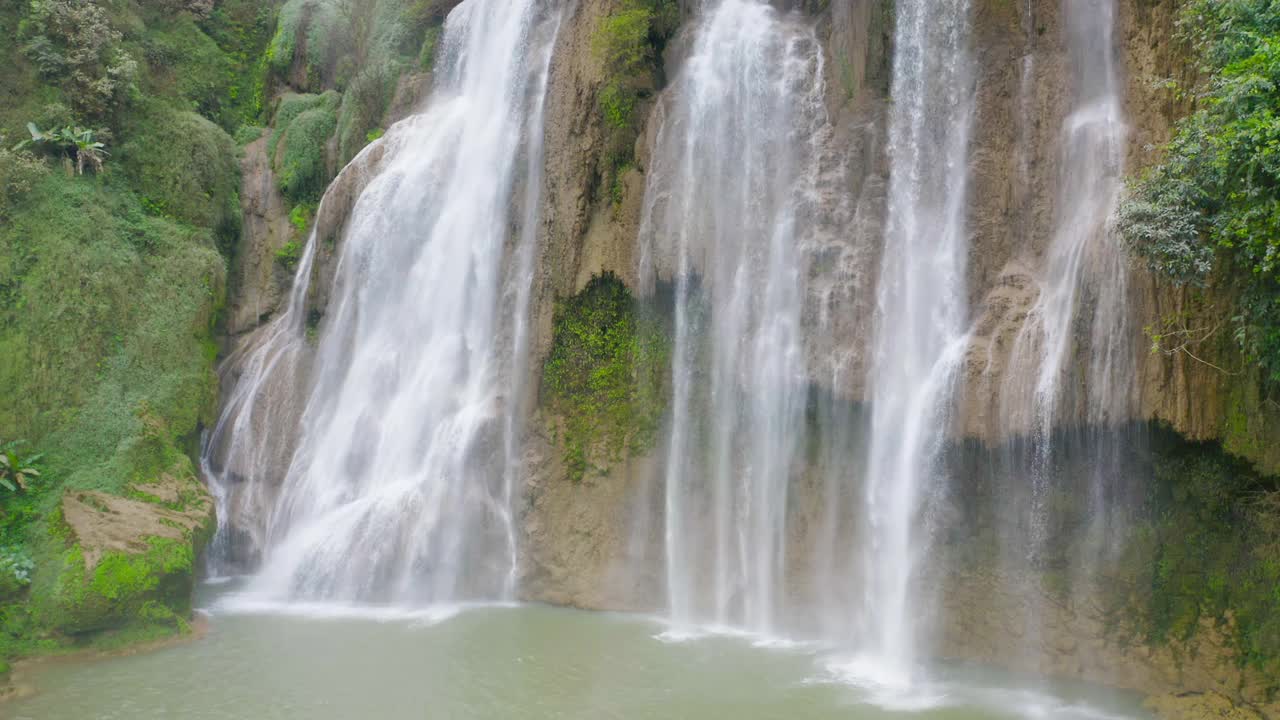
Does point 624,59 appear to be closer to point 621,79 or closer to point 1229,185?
point 621,79

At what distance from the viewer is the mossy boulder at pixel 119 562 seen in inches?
537

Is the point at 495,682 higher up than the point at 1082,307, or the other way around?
the point at 1082,307

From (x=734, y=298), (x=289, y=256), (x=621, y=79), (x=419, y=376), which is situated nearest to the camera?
(x=734, y=298)

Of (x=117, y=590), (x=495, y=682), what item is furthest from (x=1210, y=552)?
(x=117, y=590)

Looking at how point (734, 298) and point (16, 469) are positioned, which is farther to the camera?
point (734, 298)

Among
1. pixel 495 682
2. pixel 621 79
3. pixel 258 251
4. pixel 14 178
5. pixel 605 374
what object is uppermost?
pixel 621 79

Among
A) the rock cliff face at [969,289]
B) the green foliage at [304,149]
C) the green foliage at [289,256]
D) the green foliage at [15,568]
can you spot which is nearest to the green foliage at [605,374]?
the rock cliff face at [969,289]

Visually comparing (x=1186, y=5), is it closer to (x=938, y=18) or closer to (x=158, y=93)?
(x=938, y=18)

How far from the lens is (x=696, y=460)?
1591cm

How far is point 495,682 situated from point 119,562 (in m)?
6.58

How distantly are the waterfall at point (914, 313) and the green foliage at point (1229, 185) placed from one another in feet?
10.0

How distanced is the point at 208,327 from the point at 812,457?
1412 cm

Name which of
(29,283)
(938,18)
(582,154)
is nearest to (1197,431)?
(938,18)

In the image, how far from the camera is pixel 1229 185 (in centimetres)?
1027
